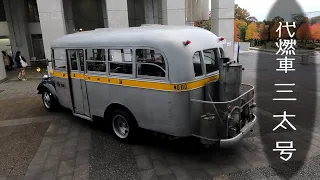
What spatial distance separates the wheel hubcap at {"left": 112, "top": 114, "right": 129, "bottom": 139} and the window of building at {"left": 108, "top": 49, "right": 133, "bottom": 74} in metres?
1.10

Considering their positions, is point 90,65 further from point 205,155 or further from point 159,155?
point 205,155

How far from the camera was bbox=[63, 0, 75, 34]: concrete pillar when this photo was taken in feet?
66.1

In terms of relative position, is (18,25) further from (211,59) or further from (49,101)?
(211,59)

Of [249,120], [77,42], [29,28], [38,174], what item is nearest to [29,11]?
[29,28]

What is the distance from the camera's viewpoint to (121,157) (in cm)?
518

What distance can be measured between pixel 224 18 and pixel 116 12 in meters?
6.38

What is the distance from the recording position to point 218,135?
4.52 metres

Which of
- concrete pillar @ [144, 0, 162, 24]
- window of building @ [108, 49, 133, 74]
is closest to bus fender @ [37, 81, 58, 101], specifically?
window of building @ [108, 49, 133, 74]

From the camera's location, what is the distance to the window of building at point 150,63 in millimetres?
4762

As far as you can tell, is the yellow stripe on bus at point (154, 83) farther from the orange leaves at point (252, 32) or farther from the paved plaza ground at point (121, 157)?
the orange leaves at point (252, 32)

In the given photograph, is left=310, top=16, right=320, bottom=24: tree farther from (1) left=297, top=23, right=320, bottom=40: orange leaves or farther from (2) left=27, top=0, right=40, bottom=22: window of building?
(2) left=27, top=0, right=40, bottom=22: window of building

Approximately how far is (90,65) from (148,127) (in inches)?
88.4

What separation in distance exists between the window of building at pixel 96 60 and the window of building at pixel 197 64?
7.10 ft

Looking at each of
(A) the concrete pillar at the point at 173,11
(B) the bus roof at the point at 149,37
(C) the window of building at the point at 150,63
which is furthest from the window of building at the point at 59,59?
(A) the concrete pillar at the point at 173,11
